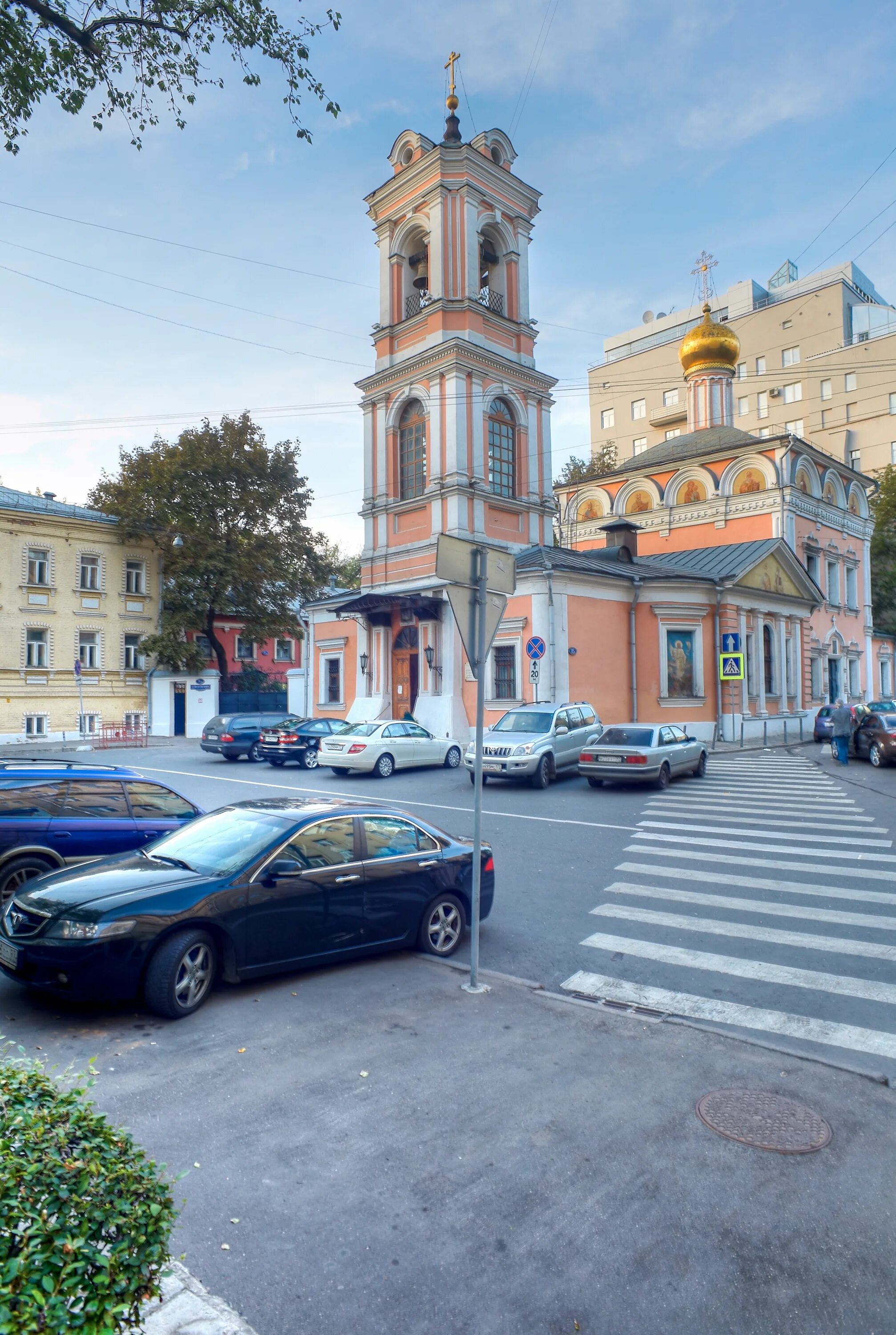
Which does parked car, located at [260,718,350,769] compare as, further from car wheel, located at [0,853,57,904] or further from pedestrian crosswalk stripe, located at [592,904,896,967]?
pedestrian crosswalk stripe, located at [592,904,896,967]

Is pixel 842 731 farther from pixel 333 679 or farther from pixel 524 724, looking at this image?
pixel 333 679

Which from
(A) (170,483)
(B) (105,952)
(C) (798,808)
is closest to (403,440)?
(A) (170,483)

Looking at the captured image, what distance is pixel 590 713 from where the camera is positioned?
21781 millimetres

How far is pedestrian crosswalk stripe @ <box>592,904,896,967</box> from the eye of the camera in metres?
7.16

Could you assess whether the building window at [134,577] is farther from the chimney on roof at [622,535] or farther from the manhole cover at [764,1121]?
the manhole cover at [764,1121]

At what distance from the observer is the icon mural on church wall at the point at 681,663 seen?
28.9 meters

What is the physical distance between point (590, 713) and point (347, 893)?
52.5ft

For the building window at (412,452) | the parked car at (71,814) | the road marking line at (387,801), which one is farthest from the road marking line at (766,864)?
the building window at (412,452)

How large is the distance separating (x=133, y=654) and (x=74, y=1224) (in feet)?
136

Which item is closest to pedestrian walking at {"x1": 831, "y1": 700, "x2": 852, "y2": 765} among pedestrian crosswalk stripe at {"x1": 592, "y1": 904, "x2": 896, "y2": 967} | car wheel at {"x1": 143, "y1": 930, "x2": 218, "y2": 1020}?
pedestrian crosswalk stripe at {"x1": 592, "y1": 904, "x2": 896, "y2": 967}

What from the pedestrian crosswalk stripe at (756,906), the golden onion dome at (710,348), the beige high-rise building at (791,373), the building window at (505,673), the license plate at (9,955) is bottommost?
the pedestrian crosswalk stripe at (756,906)

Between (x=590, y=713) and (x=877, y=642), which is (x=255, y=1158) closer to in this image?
(x=590, y=713)

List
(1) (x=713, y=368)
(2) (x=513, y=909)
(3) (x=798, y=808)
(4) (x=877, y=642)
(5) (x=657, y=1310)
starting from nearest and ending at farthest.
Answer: (5) (x=657, y=1310)
(2) (x=513, y=909)
(3) (x=798, y=808)
(1) (x=713, y=368)
(4) (x=877, y=642)

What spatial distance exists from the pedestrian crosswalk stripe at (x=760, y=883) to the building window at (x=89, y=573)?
115 feet
